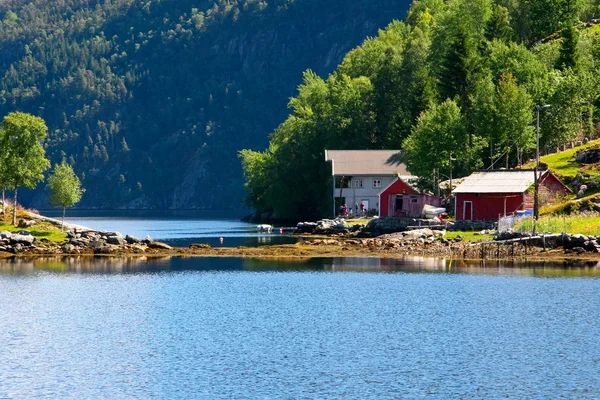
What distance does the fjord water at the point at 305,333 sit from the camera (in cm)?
3372

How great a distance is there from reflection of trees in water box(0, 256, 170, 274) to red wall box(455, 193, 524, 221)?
2718 cm

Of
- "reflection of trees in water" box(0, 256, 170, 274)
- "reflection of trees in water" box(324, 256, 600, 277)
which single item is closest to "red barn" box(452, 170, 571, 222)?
"reflection of trees in water" box(324, 256, 600, 277)

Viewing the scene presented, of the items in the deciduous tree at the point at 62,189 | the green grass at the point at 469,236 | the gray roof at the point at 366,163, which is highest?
the gray roof at the point at 366,163

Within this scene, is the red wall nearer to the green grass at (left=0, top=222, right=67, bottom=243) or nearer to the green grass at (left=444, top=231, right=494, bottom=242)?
the green grass at (left=444, top=231, right=494, bottom=242)

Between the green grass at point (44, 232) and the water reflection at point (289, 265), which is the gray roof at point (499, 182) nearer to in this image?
the water reflection at point (289, 265)

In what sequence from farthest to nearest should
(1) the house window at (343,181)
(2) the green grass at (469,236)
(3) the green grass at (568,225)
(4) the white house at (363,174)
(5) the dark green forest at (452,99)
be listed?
1. (1) the house window at (343,181)
2. (4) the white house at (363,174)
3. (5) the dark green forest at (452,99)
4. (2) the green grass at (469,236)
5. (3) the green grass at (568,225)

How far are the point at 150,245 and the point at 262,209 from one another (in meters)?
Result: 80.0

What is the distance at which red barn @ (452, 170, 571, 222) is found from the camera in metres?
85.5

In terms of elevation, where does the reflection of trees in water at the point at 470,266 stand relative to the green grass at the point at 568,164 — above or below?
below

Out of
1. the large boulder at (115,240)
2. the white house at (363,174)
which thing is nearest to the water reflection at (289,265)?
the large boulder at (115,240)

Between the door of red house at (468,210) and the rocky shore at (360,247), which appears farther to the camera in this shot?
the door of red house at (468,210)

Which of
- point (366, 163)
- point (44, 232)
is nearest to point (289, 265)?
point (44, 232)

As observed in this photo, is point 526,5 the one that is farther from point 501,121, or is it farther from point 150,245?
point 150,245

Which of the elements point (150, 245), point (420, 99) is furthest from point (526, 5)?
point (150, 245)
